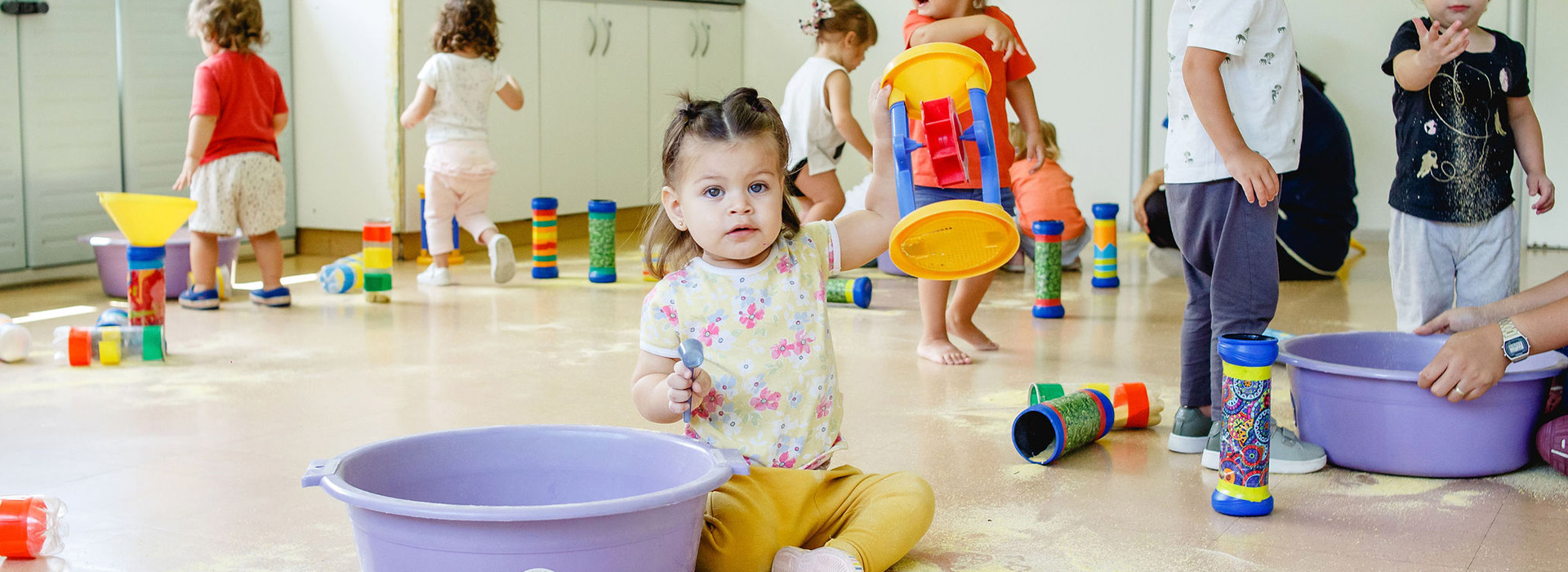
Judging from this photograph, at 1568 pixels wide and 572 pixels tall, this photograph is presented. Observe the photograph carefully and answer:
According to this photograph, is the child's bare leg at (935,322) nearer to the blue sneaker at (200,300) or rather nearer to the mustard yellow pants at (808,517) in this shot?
the mustard yellow pants at (808,517)

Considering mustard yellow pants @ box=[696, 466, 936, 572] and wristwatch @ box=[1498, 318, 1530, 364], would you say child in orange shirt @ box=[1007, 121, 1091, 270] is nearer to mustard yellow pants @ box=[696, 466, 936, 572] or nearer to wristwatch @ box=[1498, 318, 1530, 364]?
wristwatch @ box=[1498, 318, 1530, 364]

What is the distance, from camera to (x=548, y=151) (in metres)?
5.85

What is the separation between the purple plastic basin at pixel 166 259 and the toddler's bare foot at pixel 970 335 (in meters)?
2.28

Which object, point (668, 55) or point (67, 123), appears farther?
point (668, 55)

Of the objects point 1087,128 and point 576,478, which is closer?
point 576,478

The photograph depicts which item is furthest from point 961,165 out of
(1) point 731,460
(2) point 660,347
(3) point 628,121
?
(3) point 628,121

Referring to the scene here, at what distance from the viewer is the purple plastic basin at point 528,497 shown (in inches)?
50.3

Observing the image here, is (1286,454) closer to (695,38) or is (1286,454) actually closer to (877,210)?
(877,210)

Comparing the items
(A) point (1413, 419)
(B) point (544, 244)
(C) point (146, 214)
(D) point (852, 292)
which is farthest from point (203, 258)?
(A) point (1413, 419)

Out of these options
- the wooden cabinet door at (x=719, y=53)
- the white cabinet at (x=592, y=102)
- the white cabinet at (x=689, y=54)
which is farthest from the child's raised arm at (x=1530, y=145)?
the wooden cabinet door at (x=719, y=53)

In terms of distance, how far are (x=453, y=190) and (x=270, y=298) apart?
35.3 inches

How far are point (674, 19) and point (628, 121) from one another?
585mm

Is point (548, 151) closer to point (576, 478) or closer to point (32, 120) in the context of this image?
point (32, 120)

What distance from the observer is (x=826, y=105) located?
3.98 metres
